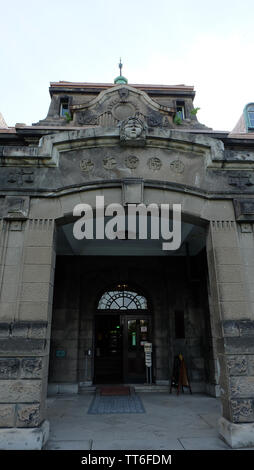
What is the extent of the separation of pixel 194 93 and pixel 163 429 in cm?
1366

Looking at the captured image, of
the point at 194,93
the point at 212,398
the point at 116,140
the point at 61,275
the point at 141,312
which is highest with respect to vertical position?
the point at 194,93

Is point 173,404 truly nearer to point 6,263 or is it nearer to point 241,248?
point 241,248

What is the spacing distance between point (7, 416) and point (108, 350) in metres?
7.02

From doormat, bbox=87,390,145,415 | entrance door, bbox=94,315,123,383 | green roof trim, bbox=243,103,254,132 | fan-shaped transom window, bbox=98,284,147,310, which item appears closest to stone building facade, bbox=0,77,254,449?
entrance door, bbox=94,315,123,383

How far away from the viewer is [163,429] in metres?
5.71

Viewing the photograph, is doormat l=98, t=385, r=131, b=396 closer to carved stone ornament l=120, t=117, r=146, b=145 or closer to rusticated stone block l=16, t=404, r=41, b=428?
rusticated stone block l=16, t=404, r=41, b=428

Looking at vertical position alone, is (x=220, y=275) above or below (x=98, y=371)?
above

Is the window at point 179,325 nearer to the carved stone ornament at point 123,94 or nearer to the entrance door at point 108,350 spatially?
the entrance door at point 108,350

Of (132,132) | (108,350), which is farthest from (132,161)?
(108,350)

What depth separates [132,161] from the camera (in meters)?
6.30

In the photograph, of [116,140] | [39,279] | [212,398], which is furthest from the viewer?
[212,398]

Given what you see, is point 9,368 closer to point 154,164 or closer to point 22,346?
point 22,346

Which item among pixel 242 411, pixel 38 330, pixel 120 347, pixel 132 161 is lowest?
pixel 242 411

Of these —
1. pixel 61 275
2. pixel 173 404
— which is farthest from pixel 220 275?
pixel 61 275
